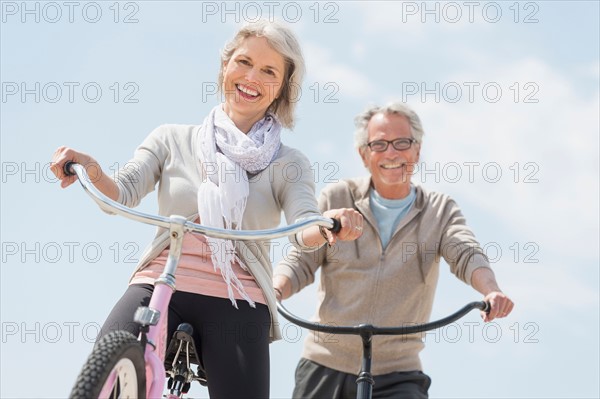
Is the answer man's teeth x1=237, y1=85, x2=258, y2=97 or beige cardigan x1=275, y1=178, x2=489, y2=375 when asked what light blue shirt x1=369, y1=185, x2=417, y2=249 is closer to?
beige cardigan x1=275, y1=178, x2=489, y2=375

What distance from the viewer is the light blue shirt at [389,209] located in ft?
17.0

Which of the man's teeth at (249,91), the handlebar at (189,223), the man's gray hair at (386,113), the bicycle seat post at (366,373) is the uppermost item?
the man's gray hair at (386,113)

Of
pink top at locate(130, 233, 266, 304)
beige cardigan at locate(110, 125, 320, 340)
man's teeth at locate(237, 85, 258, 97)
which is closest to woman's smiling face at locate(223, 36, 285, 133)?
man's teeth at locate(237, 85, 258, 97)

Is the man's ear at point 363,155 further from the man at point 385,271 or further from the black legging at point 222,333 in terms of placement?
the black legging at point 222,333

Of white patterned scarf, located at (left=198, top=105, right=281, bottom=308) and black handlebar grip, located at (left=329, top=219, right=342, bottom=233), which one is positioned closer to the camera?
black handlebar grip, located at (left=329, top=219, right=342, bottom=233)

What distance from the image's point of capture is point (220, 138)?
12.5ft

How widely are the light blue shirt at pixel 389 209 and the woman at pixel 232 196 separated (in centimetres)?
127

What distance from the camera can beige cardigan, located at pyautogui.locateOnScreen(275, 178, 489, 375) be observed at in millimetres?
4930

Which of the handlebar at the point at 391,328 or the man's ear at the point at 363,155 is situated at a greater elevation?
the man's ear at the point at 363,155

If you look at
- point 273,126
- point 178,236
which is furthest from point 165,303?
point 273,126

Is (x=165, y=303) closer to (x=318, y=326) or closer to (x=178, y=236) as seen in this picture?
(x=178, y=236)

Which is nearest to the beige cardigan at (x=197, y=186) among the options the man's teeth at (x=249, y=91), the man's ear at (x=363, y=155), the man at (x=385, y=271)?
the man's teeth at (x=249, y=91)

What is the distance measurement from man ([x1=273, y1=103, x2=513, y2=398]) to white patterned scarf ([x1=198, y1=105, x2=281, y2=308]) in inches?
50.1

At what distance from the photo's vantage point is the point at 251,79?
12.6ft
